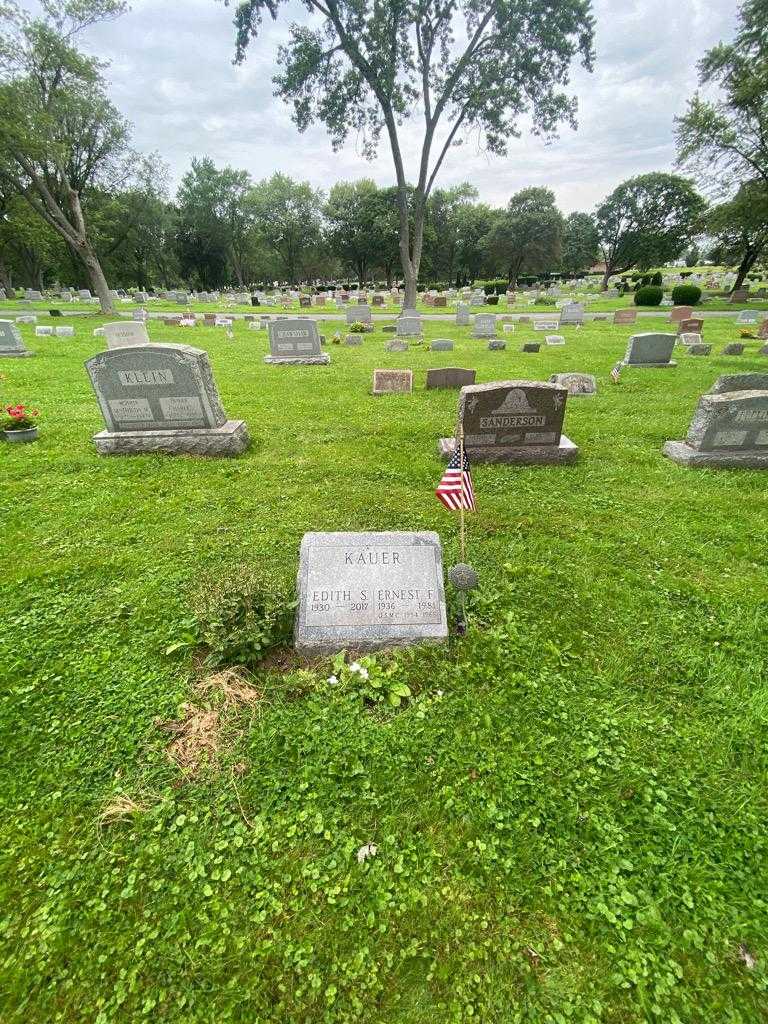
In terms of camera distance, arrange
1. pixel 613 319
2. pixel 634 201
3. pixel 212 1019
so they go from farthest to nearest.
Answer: pixel 634 201, pixel 613 319, pixel 212 1019

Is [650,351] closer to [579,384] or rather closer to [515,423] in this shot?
[579,384]

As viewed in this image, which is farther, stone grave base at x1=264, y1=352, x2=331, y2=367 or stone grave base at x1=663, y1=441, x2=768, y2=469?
stone grave base at x1=264, y1=352, x2=331, y2=367

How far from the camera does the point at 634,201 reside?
5534 centimetres

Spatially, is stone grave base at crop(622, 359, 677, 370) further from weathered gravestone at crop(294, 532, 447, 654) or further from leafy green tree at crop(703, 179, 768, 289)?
leafy green tree at crop(703, 179, 768, 289)

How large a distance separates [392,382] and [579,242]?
71186mm

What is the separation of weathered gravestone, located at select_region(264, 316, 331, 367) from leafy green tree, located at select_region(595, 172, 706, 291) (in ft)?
159

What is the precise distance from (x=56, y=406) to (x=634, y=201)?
69.9 metres

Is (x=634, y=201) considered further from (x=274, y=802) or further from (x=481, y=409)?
(x=274, y=802)

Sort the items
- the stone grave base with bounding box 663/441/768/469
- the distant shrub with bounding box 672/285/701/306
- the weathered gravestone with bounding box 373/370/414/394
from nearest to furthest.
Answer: the stone grave base with bounding box 663/441/768/469, the weathered gravestone with bounding box 373/370/414/394, the distant shrub with bounding box 672/285/701/306

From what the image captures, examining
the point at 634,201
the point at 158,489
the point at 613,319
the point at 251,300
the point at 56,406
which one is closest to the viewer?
the point at 158,489

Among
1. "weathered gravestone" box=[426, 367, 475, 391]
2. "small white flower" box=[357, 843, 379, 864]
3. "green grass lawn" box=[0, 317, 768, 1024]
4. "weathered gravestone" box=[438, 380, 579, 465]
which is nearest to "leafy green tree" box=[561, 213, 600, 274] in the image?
"weathered gravestone" box=[426, 367, 475, 391]

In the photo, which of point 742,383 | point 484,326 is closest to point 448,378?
point 742,383

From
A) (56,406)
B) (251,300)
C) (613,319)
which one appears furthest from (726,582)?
(251,300)

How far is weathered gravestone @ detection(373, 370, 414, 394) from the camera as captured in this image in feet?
33.4
